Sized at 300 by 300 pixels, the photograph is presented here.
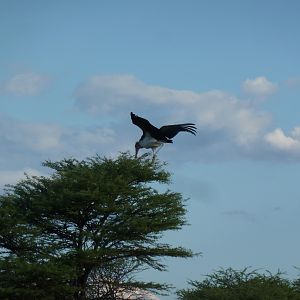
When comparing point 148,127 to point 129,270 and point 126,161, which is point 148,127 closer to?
point 126,161

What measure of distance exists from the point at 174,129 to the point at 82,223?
15.4ft

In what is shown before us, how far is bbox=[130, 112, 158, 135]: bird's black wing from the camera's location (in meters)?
22.7

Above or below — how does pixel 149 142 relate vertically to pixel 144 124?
below

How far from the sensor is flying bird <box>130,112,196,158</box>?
899 inches

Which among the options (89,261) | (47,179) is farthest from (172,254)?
(47,179)

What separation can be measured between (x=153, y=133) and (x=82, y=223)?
4014 mm

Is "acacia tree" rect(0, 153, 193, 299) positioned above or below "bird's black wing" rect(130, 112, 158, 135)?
below

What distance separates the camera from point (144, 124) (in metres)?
22.8

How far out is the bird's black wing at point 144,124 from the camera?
22.7 m

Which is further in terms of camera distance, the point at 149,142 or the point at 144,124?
the point at 149,142

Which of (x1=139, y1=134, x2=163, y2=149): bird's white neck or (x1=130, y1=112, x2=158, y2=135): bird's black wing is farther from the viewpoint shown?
(x1=139, y1=134, x2=163, y2=149): bird's white neck

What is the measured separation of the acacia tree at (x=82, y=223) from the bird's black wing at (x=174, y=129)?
1.54 m

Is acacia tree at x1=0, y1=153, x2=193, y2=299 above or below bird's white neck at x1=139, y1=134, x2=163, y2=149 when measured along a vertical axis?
below

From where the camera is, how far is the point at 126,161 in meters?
23.7
